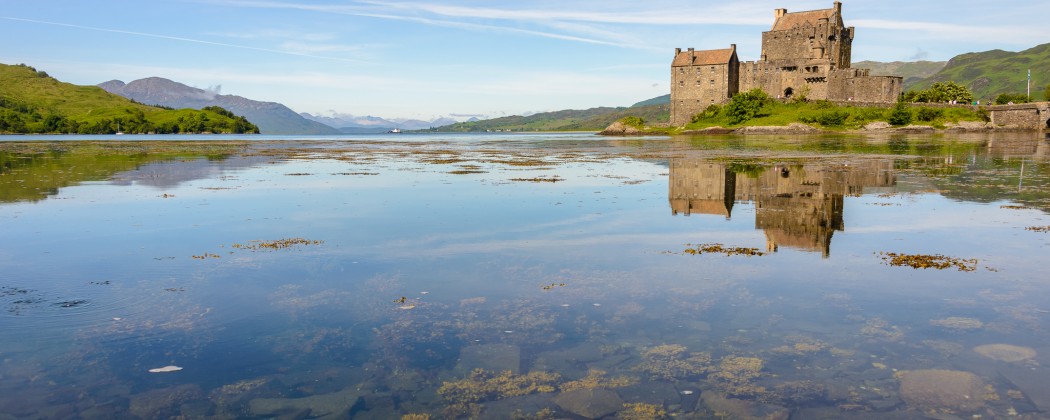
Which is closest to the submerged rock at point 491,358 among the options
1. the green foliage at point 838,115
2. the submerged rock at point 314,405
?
the submerged rock at point 314,405

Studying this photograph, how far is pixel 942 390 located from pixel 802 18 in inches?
5171

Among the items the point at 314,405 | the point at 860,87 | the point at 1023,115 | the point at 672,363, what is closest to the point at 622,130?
the point at 860,87

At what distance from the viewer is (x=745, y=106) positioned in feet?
394

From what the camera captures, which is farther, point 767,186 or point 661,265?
point 767,186

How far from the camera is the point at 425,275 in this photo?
39.3 ft

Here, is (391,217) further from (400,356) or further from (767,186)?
(767,186)

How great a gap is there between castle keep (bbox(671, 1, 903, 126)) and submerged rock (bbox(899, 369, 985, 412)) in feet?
414

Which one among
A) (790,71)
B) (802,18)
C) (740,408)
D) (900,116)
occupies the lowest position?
(740,408)

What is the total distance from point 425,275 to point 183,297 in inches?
159

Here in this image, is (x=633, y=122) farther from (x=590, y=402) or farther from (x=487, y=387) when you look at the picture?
(x=590, y=402)

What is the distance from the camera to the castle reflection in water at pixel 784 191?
16.0m

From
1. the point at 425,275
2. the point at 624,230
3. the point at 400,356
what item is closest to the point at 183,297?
the point at 425,275

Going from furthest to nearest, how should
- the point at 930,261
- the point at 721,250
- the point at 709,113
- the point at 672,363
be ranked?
the point at 709,113
the point at 721,250
the point at 930,261
the point at 672,363

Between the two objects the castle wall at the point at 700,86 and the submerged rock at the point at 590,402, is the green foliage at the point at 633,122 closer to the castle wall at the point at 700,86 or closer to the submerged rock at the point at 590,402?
the castle wall at the point at 700,86
